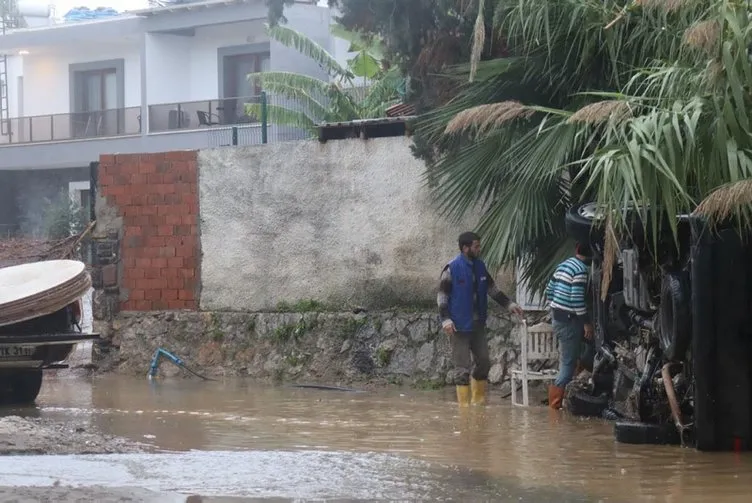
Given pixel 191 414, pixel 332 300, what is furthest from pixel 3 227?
pixel 191 414

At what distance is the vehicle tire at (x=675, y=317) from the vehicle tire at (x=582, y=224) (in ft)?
4.01

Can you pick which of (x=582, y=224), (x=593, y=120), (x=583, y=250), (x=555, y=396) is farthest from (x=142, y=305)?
(x=593, y=120)

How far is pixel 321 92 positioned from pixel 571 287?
12531 millimetres

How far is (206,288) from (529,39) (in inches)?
243

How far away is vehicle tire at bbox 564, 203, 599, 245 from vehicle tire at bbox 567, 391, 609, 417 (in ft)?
4.52

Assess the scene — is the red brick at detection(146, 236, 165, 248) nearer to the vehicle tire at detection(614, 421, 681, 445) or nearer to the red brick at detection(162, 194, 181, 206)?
the red brick at detection(162, 194, 181, 206)

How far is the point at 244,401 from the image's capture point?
12891 mm

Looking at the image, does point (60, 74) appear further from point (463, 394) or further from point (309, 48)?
point (463, 394)

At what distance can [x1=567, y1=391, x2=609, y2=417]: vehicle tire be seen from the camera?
35.4ft

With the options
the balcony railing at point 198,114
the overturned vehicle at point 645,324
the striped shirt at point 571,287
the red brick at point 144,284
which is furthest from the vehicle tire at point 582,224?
the balcony railing at point 198,114

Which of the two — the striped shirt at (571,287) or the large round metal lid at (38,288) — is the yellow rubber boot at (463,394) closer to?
the striped shirt at (571,287)

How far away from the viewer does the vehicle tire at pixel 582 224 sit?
33.0 feet

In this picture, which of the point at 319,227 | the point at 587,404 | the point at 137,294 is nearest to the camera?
the point at 587,404

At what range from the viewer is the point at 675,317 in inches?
335
